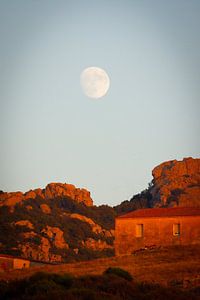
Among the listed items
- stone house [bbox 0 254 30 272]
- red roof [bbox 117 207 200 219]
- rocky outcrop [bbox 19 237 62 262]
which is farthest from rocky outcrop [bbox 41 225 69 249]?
stone house [bbox 0 254 30 272]

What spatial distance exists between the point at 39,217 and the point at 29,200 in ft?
39.0

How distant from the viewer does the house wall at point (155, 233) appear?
48.9 metres

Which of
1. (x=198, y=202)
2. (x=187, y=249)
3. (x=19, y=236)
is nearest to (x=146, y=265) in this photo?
(x=187, y=249)

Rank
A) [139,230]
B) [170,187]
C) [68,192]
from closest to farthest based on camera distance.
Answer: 1. [139,230]
2. [170,187]
3. [68,192]

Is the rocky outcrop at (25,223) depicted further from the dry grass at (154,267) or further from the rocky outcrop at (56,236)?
the dry grass at (154,267)

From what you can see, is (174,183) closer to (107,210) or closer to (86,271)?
(107,210)

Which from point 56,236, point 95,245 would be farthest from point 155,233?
point 95,245

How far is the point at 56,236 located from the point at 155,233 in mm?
43384

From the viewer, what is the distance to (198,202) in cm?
9225

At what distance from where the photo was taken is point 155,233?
49.9 m

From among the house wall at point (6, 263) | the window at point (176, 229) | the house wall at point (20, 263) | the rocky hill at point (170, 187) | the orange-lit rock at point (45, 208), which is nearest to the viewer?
the house wall at point (6, 263)

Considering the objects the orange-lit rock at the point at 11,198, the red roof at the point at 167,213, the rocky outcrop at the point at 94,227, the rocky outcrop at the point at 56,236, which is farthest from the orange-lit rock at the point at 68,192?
the red roof at the point at 167,213

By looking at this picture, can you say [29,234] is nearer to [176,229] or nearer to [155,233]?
[155,233]

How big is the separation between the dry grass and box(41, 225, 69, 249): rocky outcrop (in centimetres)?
4504
